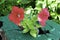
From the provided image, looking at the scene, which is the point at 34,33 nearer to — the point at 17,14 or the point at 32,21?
the point at 32,21

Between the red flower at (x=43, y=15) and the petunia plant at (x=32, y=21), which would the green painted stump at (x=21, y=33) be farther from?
the red flower at (x=43, y=15)

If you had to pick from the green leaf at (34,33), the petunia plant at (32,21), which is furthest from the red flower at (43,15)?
the green leaf at (34,33)

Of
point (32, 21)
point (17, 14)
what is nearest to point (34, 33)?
point (32, 21)

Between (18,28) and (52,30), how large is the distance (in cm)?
29

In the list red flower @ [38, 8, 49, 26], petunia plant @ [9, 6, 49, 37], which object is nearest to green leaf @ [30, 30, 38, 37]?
petunia plant @ [9, 6, 49, 37]

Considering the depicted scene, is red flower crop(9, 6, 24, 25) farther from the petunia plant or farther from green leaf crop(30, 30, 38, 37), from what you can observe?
green leaf crop(30, 30, 38, 37)

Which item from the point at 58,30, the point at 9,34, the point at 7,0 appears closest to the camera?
the point at 9,34

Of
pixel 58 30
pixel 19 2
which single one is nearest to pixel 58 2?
pixel 19 2

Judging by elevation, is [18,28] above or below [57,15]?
above

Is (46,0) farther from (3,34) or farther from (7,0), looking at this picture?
(3,34)

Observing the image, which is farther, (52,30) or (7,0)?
(7,0)

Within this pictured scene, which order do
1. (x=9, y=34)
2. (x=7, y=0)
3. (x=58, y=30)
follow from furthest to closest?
(x=7, y=0) < (x=58, y=30) < (x=9, y=34)

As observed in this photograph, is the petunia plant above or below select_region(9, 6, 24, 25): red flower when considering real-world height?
below

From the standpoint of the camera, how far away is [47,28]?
1746mm
